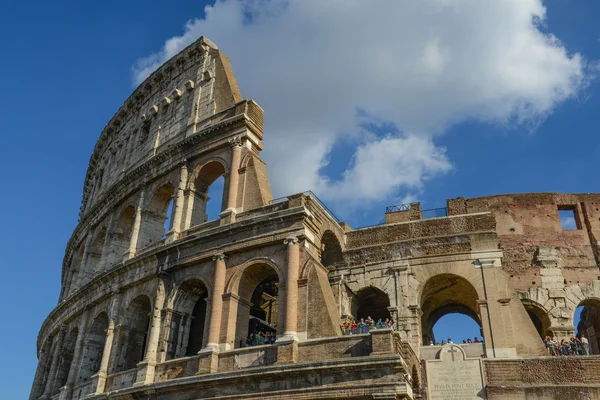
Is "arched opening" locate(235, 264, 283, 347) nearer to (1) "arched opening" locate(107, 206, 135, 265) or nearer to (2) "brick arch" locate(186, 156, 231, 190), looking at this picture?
(2) "brick arch" locate(186, 156, 231, 190)

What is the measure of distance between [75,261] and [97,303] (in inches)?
278

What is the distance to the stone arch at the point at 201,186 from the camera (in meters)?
20.0

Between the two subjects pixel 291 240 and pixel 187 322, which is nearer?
pixel 291 240

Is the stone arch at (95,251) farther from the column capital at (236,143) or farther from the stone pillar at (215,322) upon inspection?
the stone pillar at (215,322)

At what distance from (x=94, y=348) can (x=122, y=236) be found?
461cm

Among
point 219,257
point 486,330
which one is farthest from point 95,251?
point 486,330

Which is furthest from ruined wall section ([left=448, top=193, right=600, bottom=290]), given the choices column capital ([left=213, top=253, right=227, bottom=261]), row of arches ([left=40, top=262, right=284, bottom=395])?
column capital ([left=213, top=253, right=227, bottom=261])

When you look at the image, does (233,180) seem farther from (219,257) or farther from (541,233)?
(541,233)

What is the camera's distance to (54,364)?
22.7 metres

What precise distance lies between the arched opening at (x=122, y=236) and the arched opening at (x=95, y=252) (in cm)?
166

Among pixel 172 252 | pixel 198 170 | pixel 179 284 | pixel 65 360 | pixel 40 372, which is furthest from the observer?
pixel 40 372

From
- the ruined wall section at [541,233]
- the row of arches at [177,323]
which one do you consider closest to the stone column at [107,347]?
the row of arches at [177,323]

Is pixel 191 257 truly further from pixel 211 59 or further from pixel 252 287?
pixel 211 59

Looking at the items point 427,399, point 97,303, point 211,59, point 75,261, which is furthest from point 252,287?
point 75,261
